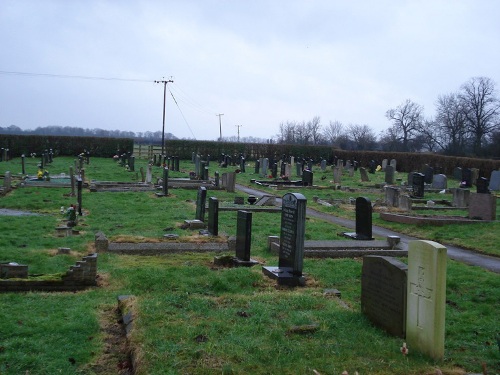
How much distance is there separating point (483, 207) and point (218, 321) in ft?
48.3

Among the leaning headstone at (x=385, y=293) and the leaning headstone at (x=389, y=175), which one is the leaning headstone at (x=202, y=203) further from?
the leaning headstone at (x=389, y=175)

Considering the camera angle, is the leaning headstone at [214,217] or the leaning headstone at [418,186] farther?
the leaning headstone at [418,186]

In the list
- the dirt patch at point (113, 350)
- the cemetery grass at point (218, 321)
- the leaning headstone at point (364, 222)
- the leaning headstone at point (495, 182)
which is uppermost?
the leaning headstone at point (495, 182)

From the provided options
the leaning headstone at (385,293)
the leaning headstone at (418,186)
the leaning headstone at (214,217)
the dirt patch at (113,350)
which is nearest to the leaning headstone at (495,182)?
the leaning headstone at (418,186)

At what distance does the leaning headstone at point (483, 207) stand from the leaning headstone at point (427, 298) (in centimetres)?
1439

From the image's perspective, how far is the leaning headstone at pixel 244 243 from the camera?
12539mm

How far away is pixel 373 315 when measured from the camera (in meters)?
7.94

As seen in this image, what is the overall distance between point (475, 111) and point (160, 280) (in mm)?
73434

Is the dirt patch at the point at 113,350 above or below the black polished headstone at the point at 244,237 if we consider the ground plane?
below

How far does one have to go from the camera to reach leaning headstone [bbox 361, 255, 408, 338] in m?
7.30

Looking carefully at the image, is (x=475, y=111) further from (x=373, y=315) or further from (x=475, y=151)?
(x=373, y=315)

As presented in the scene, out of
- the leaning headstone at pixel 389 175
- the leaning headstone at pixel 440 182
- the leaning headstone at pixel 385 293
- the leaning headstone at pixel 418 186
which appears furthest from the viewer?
the leaning headstone at pixel 389 175

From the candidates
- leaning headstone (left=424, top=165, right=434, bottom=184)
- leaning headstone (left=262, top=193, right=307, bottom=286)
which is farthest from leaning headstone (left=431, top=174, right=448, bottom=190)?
leaning headstone (left=262, top=193, right=307, bottom=286)

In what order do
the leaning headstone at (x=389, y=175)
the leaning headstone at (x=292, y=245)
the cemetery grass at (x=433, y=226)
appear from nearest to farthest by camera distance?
the leaning headstone at (x=292, y=245) → the cemetery grass at (x=433, y=226) → the leaning headstone at (x=389, y=175)
